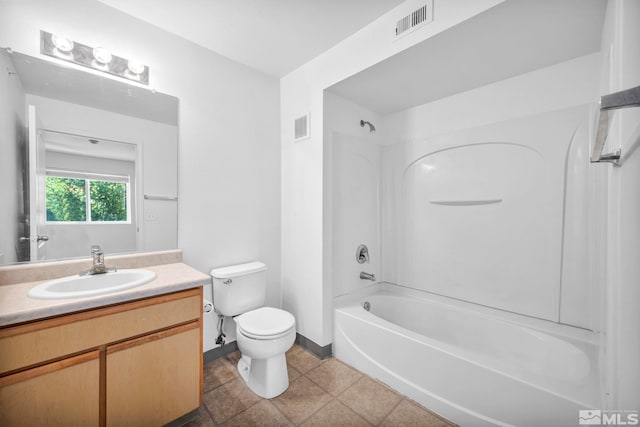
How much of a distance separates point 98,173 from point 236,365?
165 cm

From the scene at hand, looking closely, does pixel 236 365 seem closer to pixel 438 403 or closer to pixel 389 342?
pixel 389 342

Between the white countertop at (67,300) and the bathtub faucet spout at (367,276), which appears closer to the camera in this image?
the white countertop at (67,300)

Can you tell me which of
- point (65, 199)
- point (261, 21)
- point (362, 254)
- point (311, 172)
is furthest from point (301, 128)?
point (65, 199)

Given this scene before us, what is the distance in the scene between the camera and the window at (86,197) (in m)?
1.52

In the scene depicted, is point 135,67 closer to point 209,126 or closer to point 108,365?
point 209,126

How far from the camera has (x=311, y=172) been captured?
2217 millimetres

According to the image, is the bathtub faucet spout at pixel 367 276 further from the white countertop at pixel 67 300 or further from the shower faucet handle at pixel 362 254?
the white countertop at pixel 67 300

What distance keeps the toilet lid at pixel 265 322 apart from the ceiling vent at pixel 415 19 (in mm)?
1962

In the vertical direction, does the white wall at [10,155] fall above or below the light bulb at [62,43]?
below

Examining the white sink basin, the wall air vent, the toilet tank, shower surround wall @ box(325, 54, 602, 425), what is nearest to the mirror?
the white sink basin

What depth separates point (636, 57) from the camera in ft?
2.75

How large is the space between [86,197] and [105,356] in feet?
3.16

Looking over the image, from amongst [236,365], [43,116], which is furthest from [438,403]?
[43,116]

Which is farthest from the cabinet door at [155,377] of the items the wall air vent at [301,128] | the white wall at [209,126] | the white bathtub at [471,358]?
the wall air vent at [301,128]
